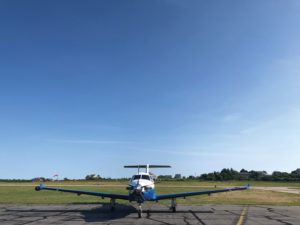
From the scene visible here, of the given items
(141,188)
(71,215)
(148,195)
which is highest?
(141,188)

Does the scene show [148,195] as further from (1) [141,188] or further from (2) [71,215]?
(2) [71,215]

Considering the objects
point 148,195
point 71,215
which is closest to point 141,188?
point 148,195

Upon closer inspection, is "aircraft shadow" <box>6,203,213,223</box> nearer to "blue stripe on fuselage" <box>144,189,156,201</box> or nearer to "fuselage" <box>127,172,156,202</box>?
"blue stripe on fuselage" <box>144,189,156,201</box>

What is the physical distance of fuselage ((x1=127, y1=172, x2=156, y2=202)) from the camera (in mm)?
15945

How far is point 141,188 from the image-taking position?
1614cm

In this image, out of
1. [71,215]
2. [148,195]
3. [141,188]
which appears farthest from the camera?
[148,195]

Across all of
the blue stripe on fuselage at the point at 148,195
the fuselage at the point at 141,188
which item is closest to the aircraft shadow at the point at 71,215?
the blue stripe on fuselage at the point at 148,195

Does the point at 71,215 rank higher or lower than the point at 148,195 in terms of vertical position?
lower

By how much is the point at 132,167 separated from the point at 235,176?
96.5m

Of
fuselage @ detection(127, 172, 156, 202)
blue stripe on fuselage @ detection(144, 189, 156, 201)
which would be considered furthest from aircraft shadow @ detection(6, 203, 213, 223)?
fuselage @ detection(127, 172, 156, 202)

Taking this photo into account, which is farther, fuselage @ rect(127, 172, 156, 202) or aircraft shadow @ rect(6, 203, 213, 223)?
fuselage @ rect(127, 172, 156, 202)

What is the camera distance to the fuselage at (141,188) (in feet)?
52.3

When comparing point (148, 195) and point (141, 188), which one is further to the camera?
point (148, 195)

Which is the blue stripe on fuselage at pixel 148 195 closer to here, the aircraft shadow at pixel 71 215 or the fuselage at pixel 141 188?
the fuselage at pixel 141 188
